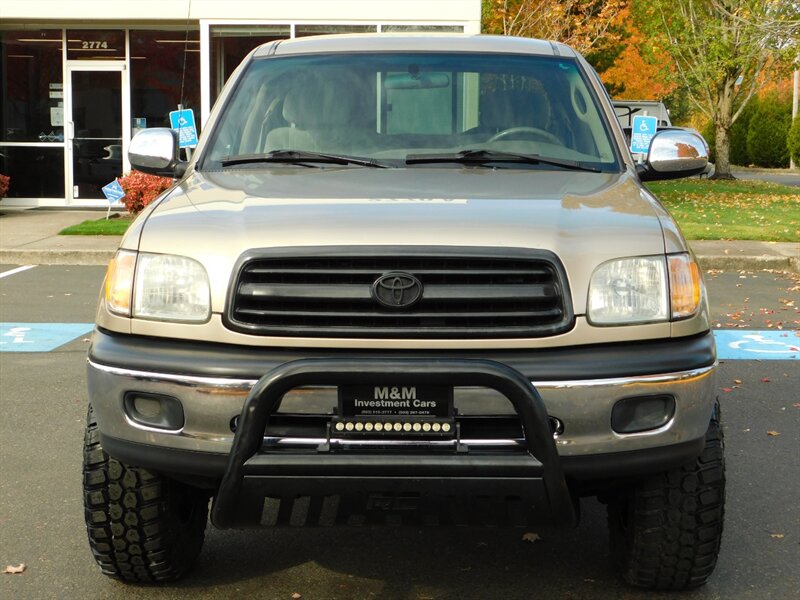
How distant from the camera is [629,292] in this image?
351 cm

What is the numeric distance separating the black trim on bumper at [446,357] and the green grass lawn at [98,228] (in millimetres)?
12497

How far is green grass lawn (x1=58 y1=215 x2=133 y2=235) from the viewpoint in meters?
16.0

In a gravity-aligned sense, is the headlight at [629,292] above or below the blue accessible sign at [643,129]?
below

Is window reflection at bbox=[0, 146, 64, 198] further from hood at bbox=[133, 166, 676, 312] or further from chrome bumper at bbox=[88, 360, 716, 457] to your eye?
chrome bumper at bbox=[88, 360, 716, 457]

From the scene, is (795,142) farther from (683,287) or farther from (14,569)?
(14,569)

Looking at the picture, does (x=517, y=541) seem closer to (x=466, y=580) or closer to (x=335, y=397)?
(x=466, y=580)

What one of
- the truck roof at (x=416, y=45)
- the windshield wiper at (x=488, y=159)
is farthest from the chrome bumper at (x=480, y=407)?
the truck roof at (x=416, y=45)

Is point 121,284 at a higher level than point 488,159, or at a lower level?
lower

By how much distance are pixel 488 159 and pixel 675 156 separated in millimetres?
892

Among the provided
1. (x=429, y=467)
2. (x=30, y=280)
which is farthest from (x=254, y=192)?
(x=30, y=280)

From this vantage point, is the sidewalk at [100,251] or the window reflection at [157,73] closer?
the sidewalk at [100,251]

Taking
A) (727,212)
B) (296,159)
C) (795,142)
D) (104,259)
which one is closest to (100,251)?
(104,259)

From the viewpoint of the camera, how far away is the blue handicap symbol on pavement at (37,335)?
8.69 metres

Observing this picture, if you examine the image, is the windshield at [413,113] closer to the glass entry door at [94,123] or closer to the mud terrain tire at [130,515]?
the mud terrain tire at [130,515]
